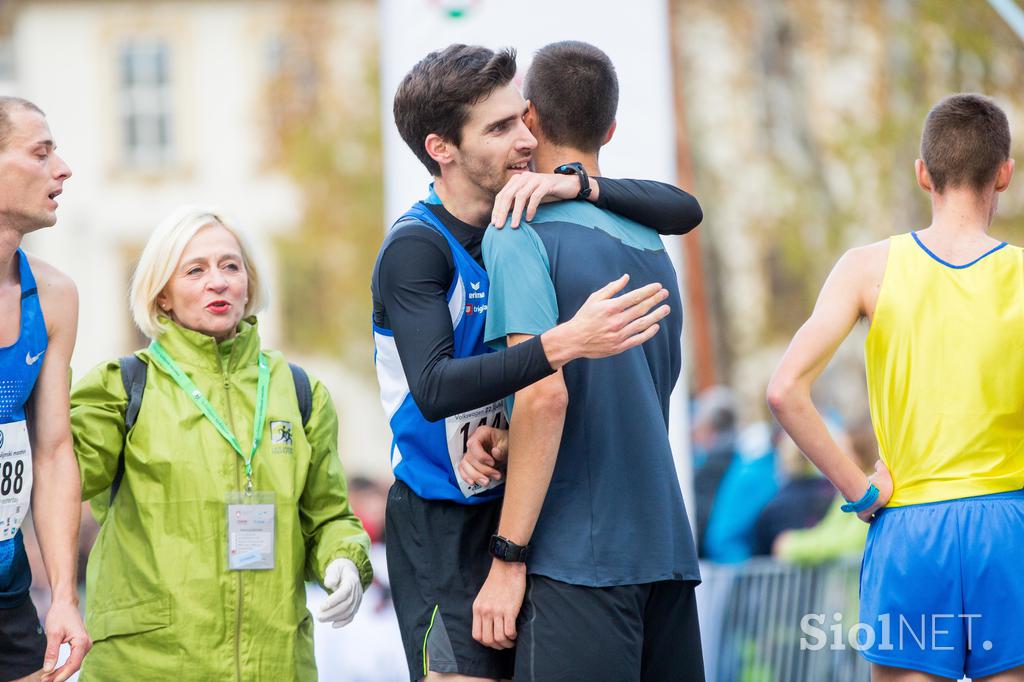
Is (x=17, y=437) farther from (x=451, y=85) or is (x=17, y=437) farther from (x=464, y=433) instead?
(x=451, y=85)

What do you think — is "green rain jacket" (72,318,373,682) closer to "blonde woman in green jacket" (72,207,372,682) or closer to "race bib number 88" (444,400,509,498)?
"blonde woman in green jacket" (72,207,372,682)

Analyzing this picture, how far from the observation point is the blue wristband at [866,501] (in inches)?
153

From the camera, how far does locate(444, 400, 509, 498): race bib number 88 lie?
142 inches

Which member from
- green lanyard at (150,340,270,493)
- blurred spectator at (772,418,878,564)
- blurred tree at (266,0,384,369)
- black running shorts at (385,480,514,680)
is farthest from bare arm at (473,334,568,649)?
blurred tree at (266,0,384,369)

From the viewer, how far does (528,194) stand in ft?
11.2

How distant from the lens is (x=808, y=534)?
328 inches

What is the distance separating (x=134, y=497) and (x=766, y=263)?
25.4 metres

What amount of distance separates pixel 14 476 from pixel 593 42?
9.22 ft

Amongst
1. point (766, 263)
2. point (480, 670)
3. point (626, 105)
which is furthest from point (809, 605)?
point (766, 263)

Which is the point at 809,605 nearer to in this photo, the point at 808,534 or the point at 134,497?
the point at 808,534

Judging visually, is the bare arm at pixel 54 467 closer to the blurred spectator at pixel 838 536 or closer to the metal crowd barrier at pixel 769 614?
the metal crowd barrier at pixel 769 614

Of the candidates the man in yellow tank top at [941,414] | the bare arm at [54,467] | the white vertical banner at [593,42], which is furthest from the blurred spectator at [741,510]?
the bare arm at [54,467]

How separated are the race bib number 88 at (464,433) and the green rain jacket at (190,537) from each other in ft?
2.07

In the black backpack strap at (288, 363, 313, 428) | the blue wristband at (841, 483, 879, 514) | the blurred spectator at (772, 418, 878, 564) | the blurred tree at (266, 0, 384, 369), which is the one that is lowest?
the blurred spectator at (772, 418, 878, 564)
